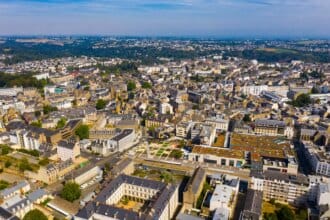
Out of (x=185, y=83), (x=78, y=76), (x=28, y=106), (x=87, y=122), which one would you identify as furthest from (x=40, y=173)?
(x=78, y=76)

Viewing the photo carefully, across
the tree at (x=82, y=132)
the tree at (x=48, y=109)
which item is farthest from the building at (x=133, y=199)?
the tree at (x=48, y=109)

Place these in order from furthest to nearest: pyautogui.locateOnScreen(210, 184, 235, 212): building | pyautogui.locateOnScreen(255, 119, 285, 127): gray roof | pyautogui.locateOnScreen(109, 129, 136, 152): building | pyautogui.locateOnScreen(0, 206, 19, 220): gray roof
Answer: pyautogui.locateOnScreen(255, 119, 285, 127): gray roof < pyautogui.locateOnScreen(109, 129, 136, 152): building < pyautogui.locateOnScreen(210, 184, 235, 212): building < pyautogui.locateOnScreen(0, 206, 19, 220): gray roof

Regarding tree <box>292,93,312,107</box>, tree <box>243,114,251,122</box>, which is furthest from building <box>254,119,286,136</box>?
tree <box>292,93,312,107</box>

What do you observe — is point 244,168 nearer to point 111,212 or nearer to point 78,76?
point 111,212

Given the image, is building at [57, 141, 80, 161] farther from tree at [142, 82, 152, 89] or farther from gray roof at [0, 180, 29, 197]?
tree at [142, 82, 152, 89]

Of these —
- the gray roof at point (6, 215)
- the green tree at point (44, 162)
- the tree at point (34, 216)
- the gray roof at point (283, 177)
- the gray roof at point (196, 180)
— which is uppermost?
the gray roof at point (283, 177)

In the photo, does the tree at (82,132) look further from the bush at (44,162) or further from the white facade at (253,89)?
the white facade at (253,89)

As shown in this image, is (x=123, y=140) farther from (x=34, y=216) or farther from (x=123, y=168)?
(x=34, y=216)
